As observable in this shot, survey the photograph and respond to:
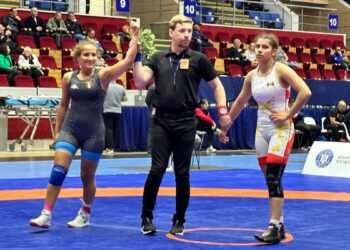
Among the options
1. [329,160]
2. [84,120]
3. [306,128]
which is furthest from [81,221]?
[306,128]

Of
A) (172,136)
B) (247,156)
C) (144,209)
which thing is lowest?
(247,156)

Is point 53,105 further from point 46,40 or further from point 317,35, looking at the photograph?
point 317,35

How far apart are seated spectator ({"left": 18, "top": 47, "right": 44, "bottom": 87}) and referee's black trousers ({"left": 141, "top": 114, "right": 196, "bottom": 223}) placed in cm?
1224

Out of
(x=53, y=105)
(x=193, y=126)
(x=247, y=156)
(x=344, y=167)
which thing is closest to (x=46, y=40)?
(x=53, y=105)

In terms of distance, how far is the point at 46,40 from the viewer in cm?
1972

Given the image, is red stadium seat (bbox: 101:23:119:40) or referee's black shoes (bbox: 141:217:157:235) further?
red stadium seat (bbox: 101:23:119:40)

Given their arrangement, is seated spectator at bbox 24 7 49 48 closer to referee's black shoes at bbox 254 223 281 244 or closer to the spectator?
the spectator

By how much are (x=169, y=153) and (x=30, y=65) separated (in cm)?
1245

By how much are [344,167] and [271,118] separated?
656 centimetres

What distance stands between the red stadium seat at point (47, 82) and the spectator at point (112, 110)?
215 centimetres

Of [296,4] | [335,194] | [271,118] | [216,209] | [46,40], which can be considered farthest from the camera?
[296,4]

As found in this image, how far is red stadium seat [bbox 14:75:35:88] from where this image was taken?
56.6 feet

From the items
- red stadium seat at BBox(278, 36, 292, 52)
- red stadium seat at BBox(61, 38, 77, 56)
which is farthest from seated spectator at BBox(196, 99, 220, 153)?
red stadium seat at BBox(278, 36, 292, 52)

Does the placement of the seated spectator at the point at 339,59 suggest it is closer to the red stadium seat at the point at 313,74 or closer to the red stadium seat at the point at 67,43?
the red stadium seat at the point at 313,74
